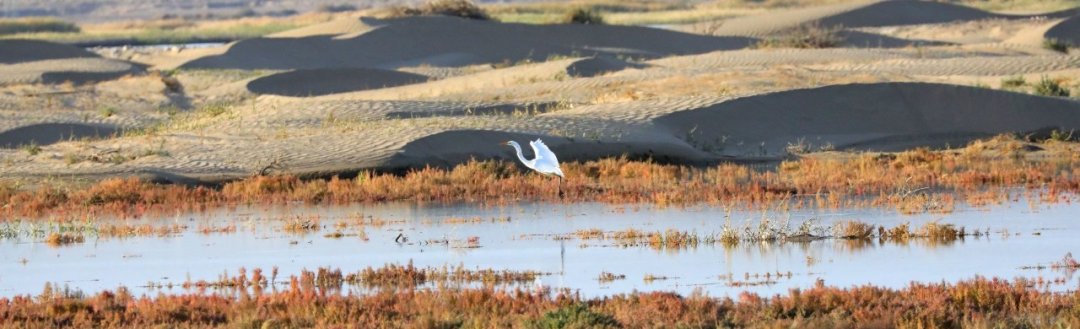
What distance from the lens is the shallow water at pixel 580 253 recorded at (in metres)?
13.0

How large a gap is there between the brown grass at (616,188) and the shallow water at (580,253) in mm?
1103

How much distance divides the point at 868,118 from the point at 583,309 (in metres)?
19.2

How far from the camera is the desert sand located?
81.7 feet

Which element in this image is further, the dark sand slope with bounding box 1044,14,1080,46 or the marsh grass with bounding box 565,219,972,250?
the dark sand slope with bounding box 1044,14,1080,46

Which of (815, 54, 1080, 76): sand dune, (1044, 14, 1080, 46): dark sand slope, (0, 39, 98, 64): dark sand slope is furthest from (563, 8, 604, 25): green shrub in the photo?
(815, 54, 1080, 76): sand dune

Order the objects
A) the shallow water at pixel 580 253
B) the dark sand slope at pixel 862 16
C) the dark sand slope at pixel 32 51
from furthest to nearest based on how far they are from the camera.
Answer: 1. the dark sand slope at pixel 862 16
2. the dark sand slope at pixel 32 51
3. the shallow water at pixel 580 253

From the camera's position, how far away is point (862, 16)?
6312 cm

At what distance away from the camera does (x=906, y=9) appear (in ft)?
211

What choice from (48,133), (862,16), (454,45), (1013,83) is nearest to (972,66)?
(1013,83)

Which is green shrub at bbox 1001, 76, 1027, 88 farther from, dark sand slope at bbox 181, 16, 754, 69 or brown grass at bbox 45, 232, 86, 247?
brown grass at bbox 45, 232, 86, 247

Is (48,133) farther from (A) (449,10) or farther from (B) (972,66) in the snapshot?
(A) (449,10)

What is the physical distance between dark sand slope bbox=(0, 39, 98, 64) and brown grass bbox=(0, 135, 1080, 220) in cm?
3260

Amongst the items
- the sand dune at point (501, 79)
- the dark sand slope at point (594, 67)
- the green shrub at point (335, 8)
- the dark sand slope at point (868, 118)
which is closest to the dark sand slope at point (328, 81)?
the sand dune at point (501, 79)

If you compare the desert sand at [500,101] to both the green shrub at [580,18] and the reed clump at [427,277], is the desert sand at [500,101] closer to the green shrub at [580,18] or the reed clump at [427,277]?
Answer: the green shrub at [580,18]
